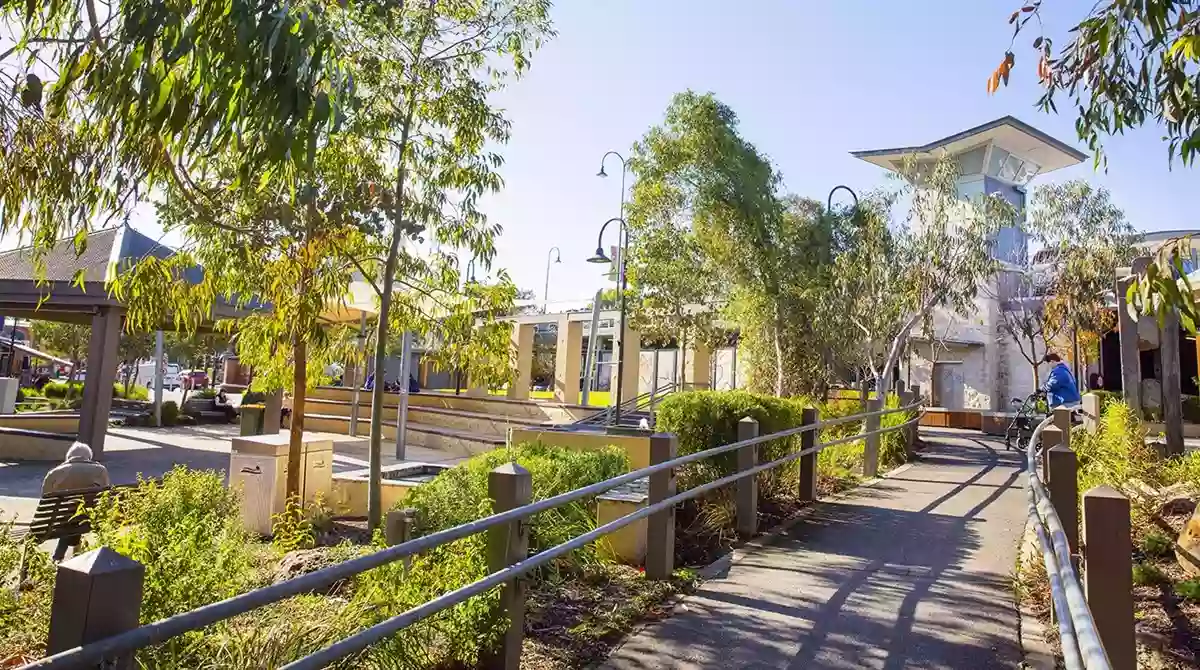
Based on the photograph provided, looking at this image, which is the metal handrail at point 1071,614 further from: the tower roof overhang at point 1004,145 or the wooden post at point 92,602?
the tower roof overhang at point 1004,145

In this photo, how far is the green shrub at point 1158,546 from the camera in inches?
208

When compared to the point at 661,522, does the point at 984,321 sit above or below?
above

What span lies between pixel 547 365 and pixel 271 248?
119 feet

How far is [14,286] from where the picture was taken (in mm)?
13031

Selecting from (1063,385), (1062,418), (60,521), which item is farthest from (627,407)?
(60,521)

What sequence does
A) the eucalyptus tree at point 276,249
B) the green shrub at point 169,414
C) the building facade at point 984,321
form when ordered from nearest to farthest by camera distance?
1. the eucalyptus tree at point 276,249
2. the green shrub at point 169,414
3. the building facade at point 984,321

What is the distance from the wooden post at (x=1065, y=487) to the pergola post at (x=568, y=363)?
17381 mm

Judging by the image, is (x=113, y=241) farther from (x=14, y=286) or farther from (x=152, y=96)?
(x=152, y=96)

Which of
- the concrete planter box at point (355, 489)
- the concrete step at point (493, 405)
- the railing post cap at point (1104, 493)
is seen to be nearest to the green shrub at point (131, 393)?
the concrete step at point (493, 405)

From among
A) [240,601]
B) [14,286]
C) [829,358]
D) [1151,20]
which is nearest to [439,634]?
[240,601]

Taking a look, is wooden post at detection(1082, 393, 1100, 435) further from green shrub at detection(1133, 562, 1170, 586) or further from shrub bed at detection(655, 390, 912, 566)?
green shrub at detection(1133, 562, 1170, 586)

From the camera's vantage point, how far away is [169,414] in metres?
21.5

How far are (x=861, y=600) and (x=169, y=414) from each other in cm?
2141

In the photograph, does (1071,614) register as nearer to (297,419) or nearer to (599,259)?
(297,419)
